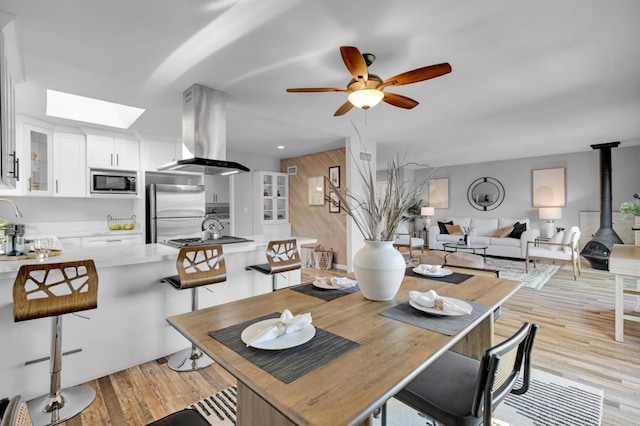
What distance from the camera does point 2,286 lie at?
1879 millimetres

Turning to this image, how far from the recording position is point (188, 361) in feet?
7.98

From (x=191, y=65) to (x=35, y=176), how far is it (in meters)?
3.00

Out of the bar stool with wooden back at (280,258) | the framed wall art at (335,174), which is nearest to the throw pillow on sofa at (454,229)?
the framed wall art at (335,174)

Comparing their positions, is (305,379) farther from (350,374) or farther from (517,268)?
(517,268)

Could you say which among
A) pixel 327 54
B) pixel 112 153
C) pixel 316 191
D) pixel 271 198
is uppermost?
pixel 327 54

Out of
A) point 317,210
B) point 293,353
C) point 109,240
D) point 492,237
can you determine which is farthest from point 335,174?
point 293,353

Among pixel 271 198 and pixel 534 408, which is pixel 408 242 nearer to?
pixel 271 198

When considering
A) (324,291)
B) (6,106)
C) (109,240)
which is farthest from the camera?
(109,240)

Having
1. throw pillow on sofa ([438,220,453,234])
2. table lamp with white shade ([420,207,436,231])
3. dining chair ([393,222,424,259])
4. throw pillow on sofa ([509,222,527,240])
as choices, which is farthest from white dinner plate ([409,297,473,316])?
table lamp with white shade ([420,207,436,231])

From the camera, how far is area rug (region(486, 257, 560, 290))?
16.0ft

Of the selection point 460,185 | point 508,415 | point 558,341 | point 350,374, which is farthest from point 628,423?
point 460,185

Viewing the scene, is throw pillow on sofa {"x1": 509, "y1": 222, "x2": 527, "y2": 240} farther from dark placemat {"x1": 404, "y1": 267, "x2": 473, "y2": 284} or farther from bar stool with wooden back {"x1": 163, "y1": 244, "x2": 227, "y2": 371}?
bar stool with wooden back {"x1": 163, "y1": 244, "x2": 227, "y2": 371}

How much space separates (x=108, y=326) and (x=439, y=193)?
845cm

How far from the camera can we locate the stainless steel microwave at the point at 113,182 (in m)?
4.35
